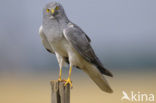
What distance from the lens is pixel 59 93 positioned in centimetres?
666

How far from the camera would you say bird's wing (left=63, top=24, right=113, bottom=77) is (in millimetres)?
7462

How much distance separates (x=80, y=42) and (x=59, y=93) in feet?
4.19

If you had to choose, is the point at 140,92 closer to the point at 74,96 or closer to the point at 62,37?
the point at 74,96

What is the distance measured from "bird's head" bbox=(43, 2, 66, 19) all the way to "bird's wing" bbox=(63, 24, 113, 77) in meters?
0.27

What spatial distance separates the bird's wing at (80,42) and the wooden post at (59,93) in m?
0.93

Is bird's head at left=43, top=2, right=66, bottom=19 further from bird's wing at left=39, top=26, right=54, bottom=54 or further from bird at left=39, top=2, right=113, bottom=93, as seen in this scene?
bird's wing at left=39, top=26, right=54, bottom=54

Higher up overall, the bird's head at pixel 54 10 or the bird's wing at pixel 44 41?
the bird's head at pixel 54 10

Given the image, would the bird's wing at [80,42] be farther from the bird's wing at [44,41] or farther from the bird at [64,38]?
the bird's wing at [44,41]

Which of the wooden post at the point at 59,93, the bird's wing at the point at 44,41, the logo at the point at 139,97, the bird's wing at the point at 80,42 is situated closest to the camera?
the wooden post at the point at 59,93

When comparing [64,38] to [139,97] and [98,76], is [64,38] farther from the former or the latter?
[139,97]

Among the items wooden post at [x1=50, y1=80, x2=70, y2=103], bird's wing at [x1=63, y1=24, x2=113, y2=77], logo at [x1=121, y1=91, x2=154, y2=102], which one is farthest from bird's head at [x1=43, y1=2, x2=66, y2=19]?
logo at [x1=121, y1=91, x2=154, y2=102]

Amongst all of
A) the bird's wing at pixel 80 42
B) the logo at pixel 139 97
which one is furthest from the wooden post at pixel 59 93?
the logo at pixel 139 97

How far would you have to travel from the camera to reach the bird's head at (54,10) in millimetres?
7539

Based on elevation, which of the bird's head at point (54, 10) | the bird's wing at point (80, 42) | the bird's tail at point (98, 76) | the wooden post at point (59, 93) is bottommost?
the wooden post at point (59, 93)
